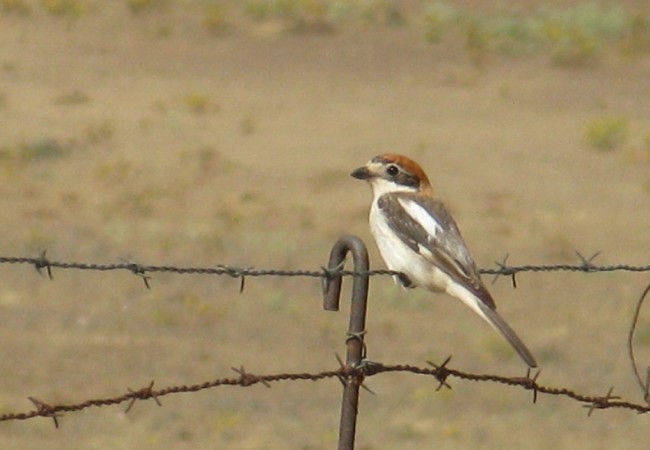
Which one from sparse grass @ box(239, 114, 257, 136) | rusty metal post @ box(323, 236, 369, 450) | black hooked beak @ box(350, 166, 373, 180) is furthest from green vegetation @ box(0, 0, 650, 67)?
rusty metal post @ box(323, 236, 369, 450)

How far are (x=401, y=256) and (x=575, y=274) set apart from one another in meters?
12.9

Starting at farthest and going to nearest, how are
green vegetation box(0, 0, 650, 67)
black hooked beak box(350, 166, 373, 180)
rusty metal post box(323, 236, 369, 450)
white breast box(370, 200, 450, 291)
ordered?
green vegetation box(0, 0, 650, 67)
black hooked beak box(350, 166, 373, 180)
white breast box(370, 200, 450, 291)
rusty metal post box(323, 236, 369, 450)

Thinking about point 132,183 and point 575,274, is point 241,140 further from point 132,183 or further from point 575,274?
point 575,274

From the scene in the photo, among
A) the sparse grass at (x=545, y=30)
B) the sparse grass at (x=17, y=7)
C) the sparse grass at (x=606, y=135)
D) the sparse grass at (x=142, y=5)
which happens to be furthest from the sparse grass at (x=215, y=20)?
the sparse grass at (x=606, y=135)

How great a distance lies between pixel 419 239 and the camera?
7.37 metres

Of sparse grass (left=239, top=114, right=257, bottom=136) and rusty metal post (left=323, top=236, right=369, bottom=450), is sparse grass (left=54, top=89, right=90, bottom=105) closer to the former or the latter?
sparse grass (left=239, top=114, right=257, bottom=136)

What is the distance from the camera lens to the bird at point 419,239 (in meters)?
7.14

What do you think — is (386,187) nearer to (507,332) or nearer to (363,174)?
(363,174)

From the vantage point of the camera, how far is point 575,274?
20.0 meters

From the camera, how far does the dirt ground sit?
589 inches

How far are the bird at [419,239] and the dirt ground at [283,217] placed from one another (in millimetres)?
6390

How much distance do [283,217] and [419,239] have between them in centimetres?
1532

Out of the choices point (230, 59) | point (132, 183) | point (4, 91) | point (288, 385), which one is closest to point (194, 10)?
point (230, 59)

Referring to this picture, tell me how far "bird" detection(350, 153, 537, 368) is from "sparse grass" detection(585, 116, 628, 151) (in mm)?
19512
